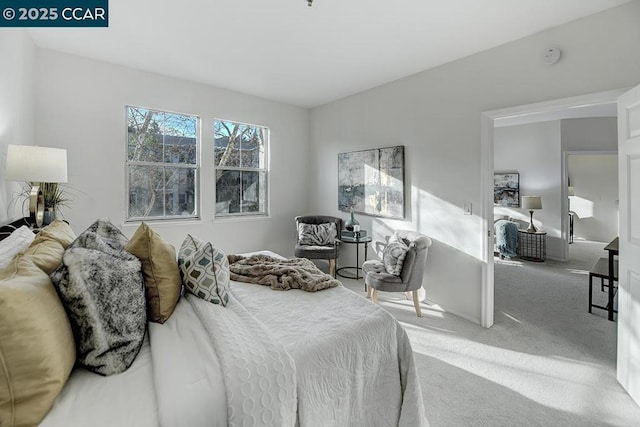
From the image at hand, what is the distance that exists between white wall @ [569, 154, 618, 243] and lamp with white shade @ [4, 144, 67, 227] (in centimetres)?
974

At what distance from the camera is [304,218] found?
467 cm

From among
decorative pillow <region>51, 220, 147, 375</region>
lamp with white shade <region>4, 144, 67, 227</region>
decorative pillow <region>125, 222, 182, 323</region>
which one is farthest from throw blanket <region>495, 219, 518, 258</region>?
lamp with white shade <region>4, 144, 67, 227</region>

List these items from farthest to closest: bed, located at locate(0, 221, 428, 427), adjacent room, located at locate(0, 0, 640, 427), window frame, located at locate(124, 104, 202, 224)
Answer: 1. window frame, located at locate(124, 104, 202, 224)
2. adjacent room, located at locate(0, 0, 640, 427)
3. bed, located at locate(0, 221, 428, 427)

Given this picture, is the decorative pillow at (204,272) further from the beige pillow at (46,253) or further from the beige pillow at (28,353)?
the beige pillow at (28,353)

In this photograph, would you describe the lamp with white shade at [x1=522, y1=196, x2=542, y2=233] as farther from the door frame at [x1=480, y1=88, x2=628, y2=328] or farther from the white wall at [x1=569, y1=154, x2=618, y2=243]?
the door frame at [x1=480, y1=88, x2=628, y2=328]

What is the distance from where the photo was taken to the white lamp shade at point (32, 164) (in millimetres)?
2010

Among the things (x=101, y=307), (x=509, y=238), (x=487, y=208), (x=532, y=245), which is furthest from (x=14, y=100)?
(x=532, y=245)

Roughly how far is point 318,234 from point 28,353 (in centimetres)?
361

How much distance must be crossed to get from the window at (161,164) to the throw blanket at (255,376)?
3099mm

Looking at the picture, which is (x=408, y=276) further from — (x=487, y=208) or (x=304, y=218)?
(x=304, y=218)

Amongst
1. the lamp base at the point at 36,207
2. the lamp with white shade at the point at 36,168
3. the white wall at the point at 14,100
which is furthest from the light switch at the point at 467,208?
the white wall at the point at 14,100

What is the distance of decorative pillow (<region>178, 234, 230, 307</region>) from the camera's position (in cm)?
162

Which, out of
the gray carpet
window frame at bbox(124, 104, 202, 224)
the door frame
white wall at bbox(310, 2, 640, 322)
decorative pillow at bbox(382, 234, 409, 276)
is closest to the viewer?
the gray carpet

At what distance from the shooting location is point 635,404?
1.86 meters
